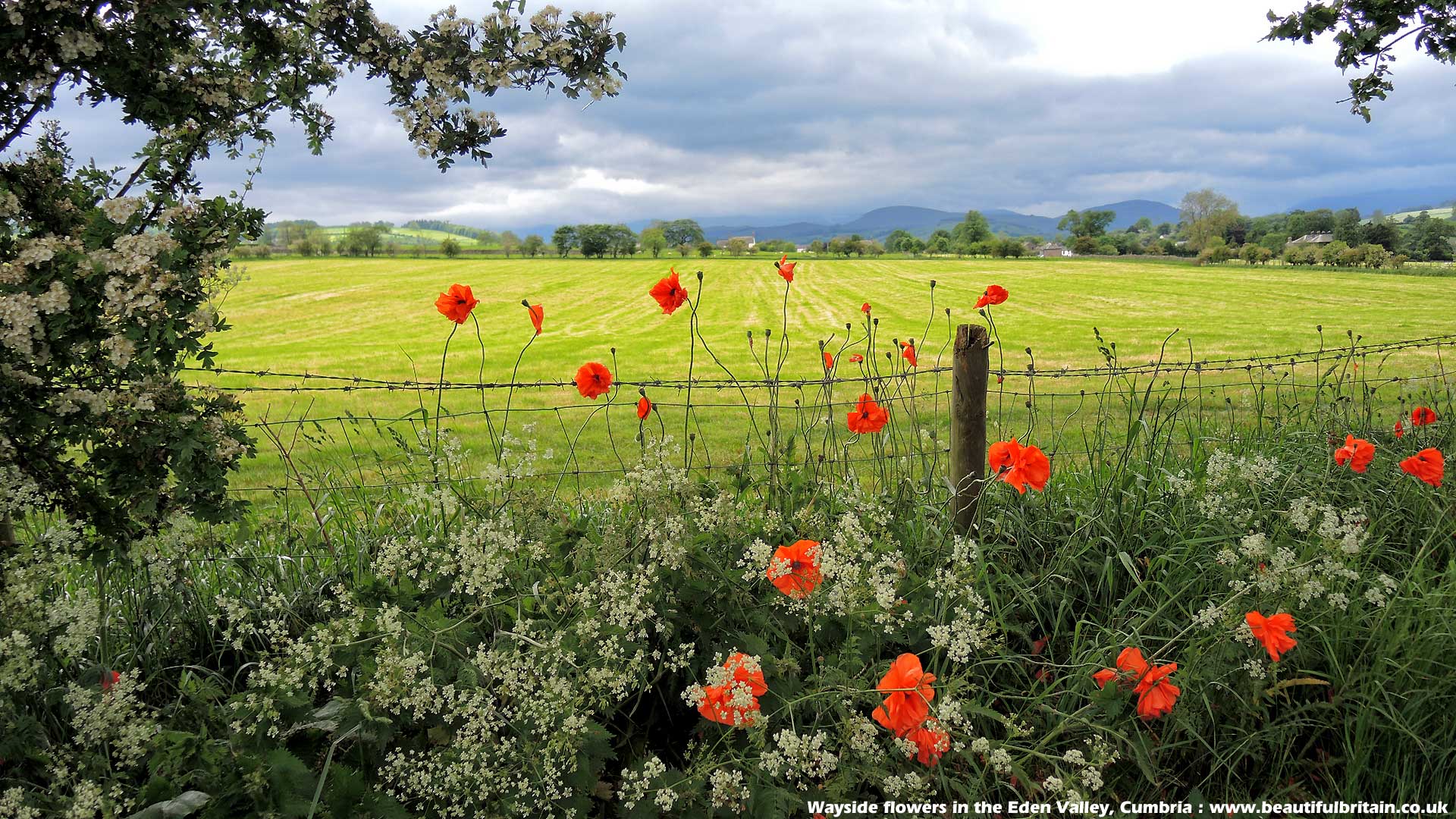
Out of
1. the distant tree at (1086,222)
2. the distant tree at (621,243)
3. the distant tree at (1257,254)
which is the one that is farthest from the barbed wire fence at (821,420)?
the distant tree at (1086,222)

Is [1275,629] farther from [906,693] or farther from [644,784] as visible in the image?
[644,784]

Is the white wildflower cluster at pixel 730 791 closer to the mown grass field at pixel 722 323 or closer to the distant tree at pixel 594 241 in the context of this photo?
the mown grass field at pixel 722 323

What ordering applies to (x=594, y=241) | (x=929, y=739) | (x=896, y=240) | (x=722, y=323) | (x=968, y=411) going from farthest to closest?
(x=896, y=240) < (x=594, y=241) < (x=722, y=323) < (x=968, y=411) < (x=929, y=739)

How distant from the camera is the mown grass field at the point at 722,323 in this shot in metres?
12.9

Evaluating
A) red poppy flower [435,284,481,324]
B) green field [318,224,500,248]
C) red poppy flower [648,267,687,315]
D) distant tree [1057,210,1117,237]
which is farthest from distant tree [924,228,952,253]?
red poppy flower [435,284,481,324]

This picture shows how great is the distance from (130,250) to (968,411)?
3.06 meters

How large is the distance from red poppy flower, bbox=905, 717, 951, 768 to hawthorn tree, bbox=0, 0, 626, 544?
2.12 metres

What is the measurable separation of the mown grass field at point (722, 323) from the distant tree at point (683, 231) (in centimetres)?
3730

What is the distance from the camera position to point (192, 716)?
7.58 feet

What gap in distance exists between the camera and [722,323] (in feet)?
84.0

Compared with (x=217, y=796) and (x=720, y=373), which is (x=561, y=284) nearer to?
(x=720, y=373)

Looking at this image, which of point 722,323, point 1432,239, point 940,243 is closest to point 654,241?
point 940,243

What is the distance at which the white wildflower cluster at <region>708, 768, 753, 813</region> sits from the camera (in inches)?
73.7

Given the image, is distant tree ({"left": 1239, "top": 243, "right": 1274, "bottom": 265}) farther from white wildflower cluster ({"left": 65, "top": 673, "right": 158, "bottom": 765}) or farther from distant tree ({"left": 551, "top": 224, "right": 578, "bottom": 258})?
white wildflower cluster ({"left": 65, "top": 673, "right": 158, "bottom": 765})
